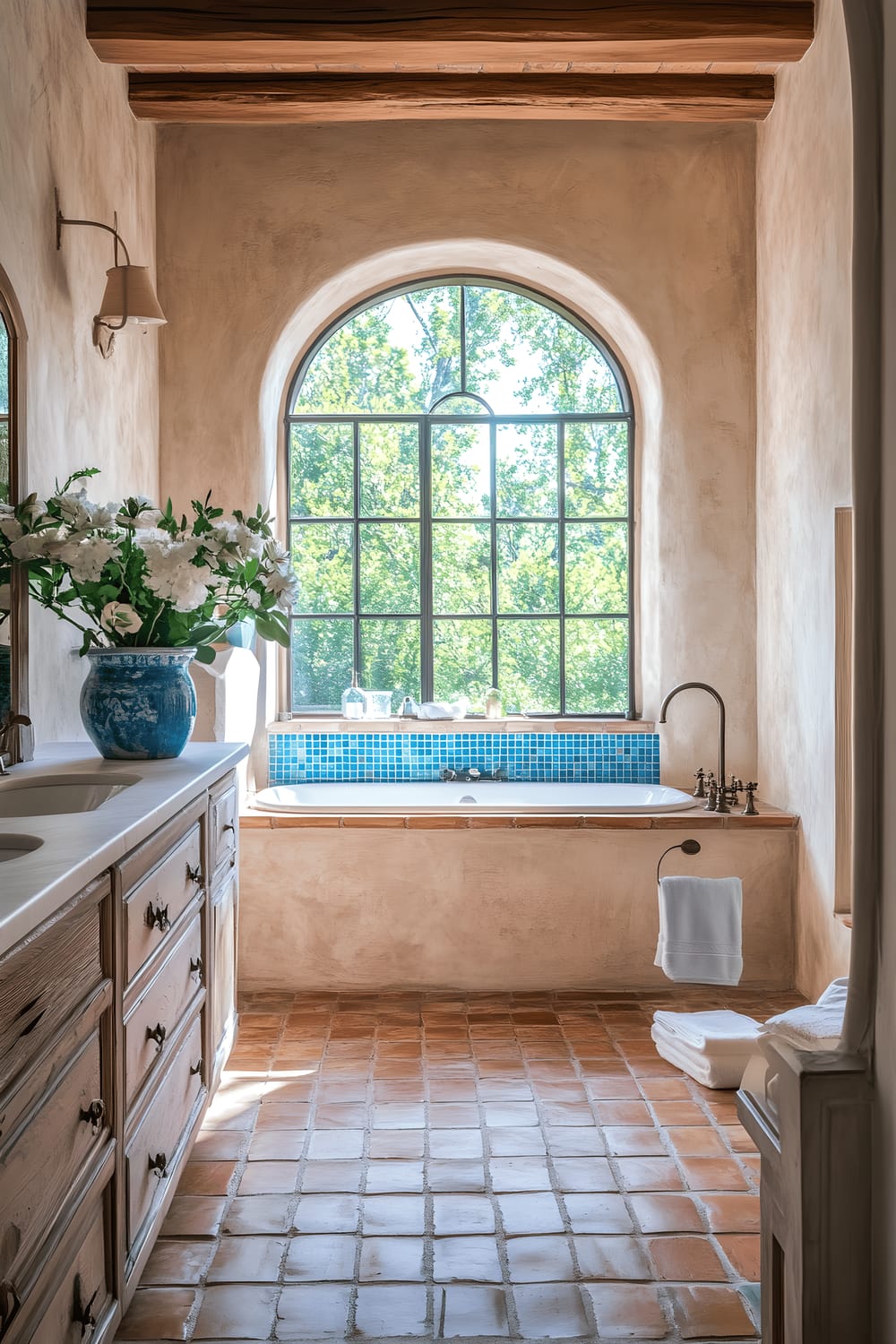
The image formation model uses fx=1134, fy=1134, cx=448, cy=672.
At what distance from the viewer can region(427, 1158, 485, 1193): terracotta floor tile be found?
2.53 m

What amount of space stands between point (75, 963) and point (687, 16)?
355 cm

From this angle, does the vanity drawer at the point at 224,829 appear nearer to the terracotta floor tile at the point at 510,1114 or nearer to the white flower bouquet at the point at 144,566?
the white flower bouquet at the point at 144,566

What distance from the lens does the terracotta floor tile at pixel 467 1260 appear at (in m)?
2.16

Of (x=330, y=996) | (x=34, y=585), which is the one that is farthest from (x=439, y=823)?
(x=34, y=585)

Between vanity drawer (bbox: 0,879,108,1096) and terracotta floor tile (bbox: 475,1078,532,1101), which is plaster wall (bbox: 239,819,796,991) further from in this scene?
vanity drawer (bbox: 0,879,108,1096)

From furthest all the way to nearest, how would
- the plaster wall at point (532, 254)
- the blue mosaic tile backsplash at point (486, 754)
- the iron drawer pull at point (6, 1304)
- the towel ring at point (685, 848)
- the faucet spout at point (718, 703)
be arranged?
the blue mosaic tile backsplash at point (486, 754)
the plaster wall at point (532, 254)
the faucet spout at point (718, 703)
the towel ring at point (685, 848)
the iron drawer pull at point (6, 1304)

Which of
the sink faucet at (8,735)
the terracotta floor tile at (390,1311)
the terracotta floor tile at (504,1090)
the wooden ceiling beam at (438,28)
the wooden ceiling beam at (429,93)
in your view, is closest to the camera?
the terracotta floor tile at (390,1311)

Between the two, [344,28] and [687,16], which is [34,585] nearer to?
[344,28]

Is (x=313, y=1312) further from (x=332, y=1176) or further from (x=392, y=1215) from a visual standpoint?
(x=332, y=1176)

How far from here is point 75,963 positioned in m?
1.55

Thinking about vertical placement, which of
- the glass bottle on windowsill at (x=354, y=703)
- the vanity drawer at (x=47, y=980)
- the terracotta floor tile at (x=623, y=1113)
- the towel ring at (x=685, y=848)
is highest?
the glass bottle on windowsill at (x=354, y=703)

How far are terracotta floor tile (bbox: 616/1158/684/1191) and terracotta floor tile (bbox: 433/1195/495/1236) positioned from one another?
0.34m

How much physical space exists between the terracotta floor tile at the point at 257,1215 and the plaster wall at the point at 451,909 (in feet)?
5.01

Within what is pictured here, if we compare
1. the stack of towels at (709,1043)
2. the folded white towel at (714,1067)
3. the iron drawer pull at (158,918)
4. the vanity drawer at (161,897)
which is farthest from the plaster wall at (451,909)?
the iron drawer pull at (158,918)
